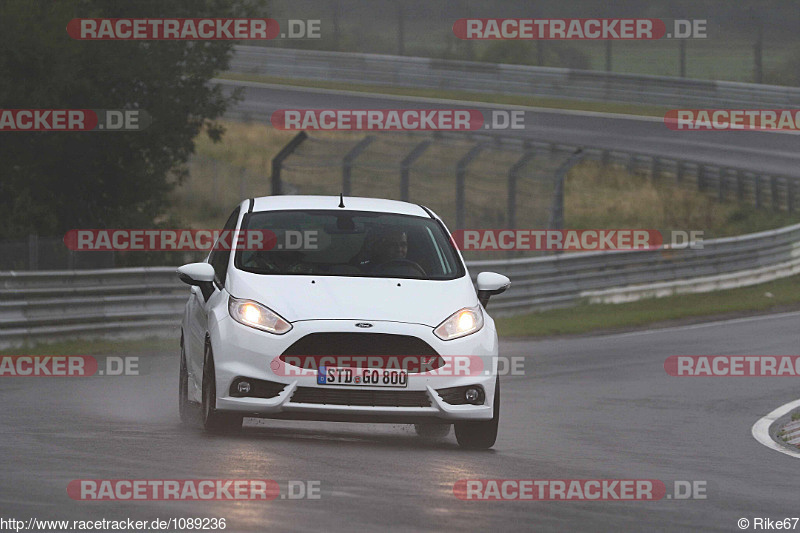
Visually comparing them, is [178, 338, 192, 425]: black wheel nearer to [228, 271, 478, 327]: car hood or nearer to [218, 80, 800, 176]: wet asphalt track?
[228, 271, 478, 327]: car hood

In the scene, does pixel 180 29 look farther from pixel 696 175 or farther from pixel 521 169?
pixel 696 175

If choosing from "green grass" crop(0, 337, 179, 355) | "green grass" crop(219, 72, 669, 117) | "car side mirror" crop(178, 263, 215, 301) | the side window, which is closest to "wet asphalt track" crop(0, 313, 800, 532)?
"car side mirror" crop(178, 263, 215, 301)

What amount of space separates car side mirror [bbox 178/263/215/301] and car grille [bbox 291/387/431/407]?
1.31 meters

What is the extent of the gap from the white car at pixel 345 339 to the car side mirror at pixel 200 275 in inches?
0.5

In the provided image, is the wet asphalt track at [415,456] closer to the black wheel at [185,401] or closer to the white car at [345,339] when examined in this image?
the black wheel at [185,401]

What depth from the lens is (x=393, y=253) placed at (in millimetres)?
11297

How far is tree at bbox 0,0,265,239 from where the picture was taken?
81.9 ft

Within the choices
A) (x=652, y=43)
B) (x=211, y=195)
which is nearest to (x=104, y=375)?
(x=211, y=195)

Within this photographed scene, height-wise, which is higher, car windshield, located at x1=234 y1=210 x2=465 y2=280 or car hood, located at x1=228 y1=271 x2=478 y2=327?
car windshield, located at x1=234 y1=210 x2=465 y2=280

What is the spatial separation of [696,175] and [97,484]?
36.4 meters

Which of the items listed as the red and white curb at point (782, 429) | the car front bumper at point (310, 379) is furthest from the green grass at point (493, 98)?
the car front bumper at point (310, 379)

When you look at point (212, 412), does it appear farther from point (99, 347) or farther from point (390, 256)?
point (99, 347)

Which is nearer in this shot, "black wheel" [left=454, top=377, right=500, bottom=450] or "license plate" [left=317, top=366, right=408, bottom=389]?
"license plate" [left=317, top=366, right=408, bottom=389]

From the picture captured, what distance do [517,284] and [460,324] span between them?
15.3 metres
